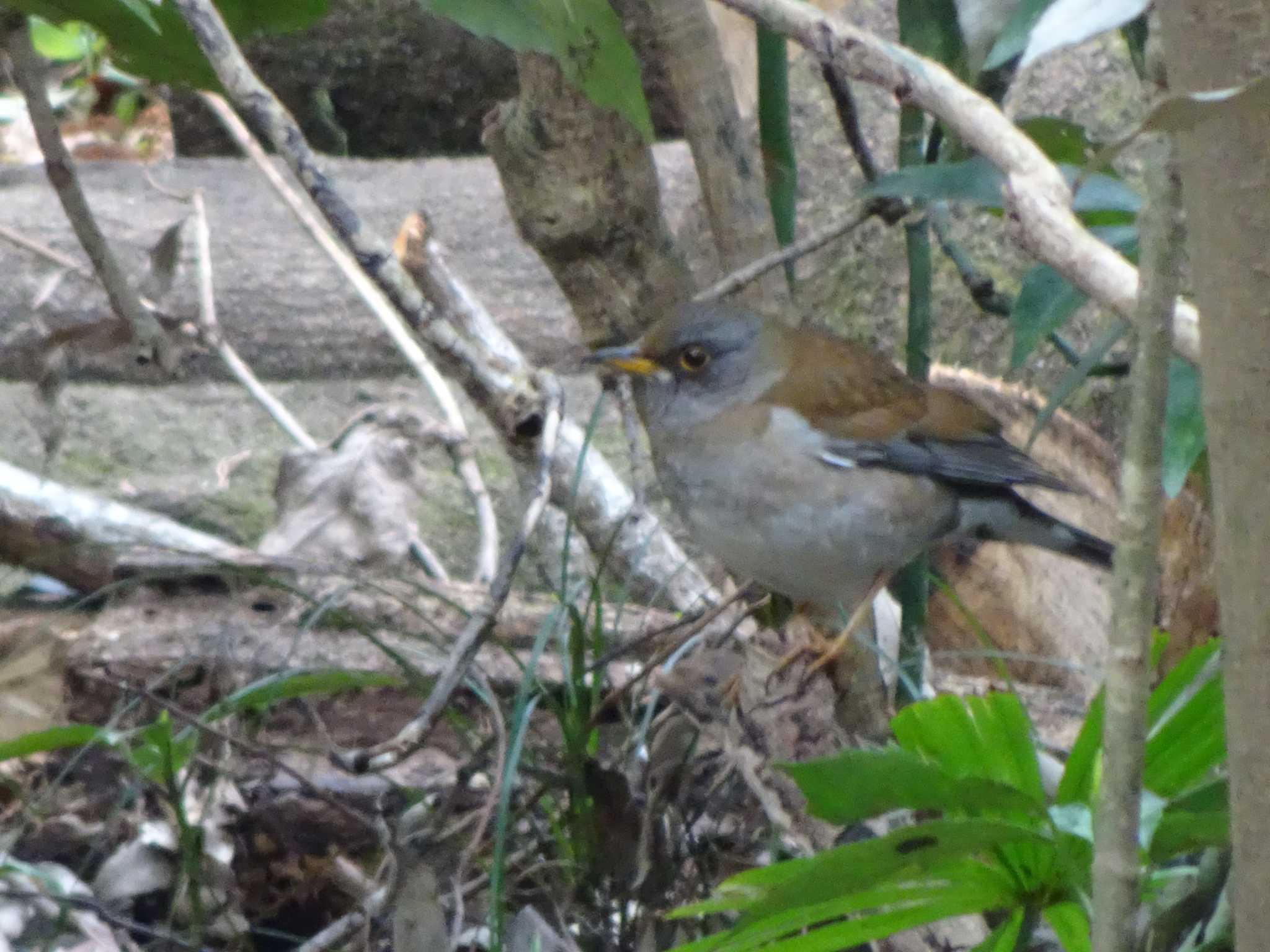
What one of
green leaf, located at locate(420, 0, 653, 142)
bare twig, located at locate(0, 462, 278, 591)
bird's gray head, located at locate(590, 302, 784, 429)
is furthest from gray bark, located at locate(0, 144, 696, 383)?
green leaf, located at locate(420, 0, 653, 142)

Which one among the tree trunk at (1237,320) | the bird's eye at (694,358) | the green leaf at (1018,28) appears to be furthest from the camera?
the bird's eye at (694,358)

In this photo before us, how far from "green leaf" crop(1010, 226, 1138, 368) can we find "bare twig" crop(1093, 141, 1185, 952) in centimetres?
86

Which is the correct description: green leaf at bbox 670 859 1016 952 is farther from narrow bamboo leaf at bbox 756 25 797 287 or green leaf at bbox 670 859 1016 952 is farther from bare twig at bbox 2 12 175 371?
bare twig at bbox 2 12 175 371

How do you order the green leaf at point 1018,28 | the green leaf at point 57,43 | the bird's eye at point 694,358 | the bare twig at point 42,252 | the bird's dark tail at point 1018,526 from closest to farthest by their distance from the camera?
the green leaf at point 1018,28
the bird's eye at point 694,358
the bird's dark tail at point 1018,526
the bare twig at point 42,252
the green leaf at point 57,43

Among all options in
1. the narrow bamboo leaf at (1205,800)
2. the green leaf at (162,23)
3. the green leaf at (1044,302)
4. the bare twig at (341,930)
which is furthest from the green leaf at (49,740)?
the narrow bamboo leaf at (1205,800)

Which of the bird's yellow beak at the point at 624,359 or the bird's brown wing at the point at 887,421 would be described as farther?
the bird's brown wing at the point at 887,421

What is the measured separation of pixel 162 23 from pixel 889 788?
4.77 ft

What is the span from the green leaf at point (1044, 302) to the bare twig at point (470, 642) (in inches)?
26.5

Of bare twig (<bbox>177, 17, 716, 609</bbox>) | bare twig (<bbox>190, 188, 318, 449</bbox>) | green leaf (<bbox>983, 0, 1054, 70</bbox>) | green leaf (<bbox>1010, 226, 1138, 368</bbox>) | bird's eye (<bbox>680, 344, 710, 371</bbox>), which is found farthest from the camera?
bare twig (<bbox>190, 188, 318, 449</bbox>)

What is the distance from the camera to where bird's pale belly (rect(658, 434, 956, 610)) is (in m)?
2.79

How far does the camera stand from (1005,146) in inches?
61.6

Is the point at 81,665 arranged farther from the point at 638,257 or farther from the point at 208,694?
the point at 638,257

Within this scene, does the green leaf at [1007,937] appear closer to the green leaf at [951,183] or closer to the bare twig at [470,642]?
the bare twig at [470,642]

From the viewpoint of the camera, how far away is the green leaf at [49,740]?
2.39 metres
